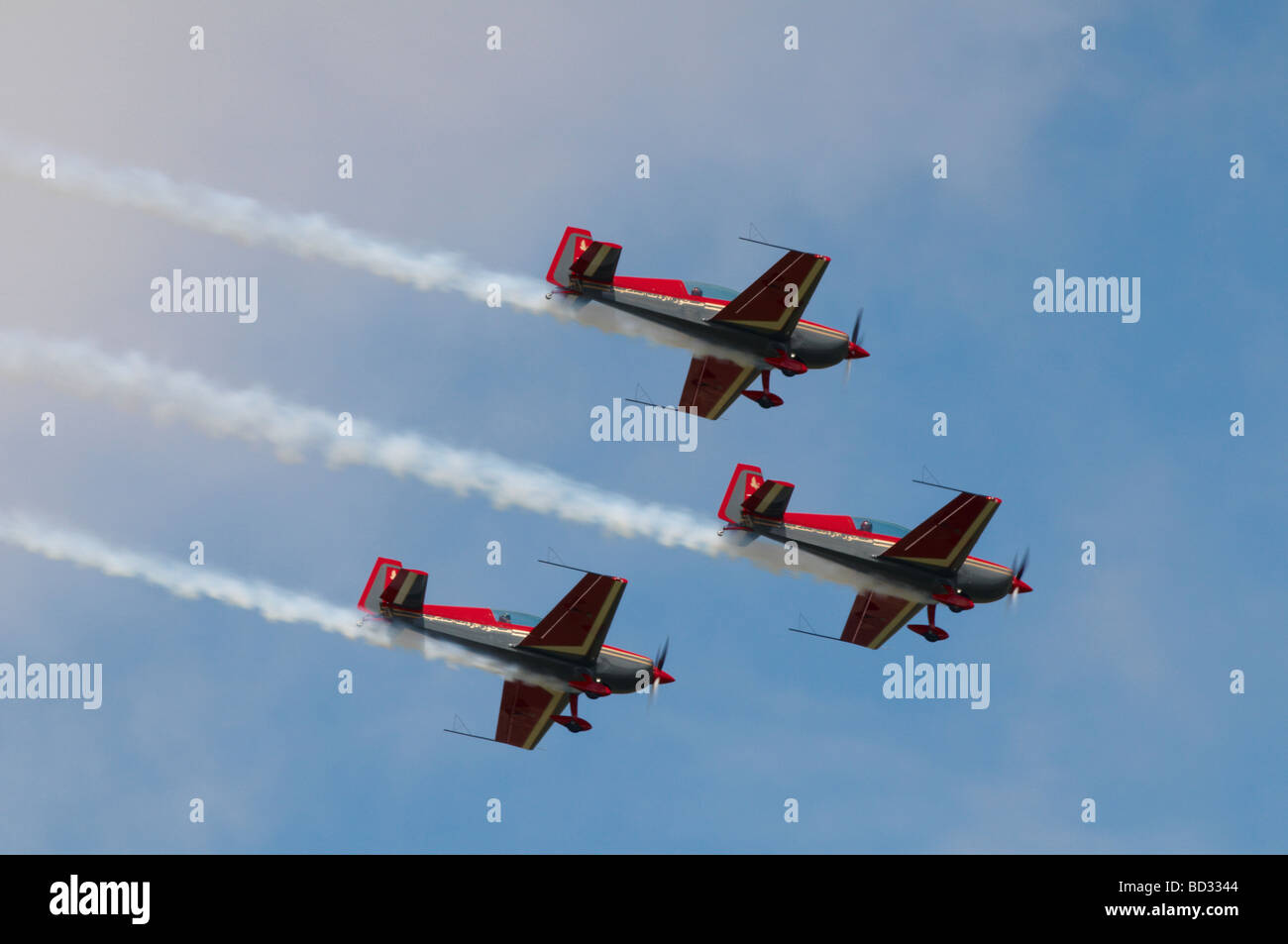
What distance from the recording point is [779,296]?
230 feet

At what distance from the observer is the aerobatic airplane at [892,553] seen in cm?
6981

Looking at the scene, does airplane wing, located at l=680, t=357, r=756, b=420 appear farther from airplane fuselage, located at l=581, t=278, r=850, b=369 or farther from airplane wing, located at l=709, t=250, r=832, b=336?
airplane wing, located at l=709, t=250, r=832, b=336

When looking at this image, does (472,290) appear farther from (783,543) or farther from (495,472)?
(783,543)

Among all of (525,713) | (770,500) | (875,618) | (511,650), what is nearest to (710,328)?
(770,500)

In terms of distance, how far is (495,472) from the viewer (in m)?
69.1

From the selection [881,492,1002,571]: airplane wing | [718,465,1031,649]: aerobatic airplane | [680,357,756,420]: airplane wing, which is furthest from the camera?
[680,357,756,420]: airplane wing

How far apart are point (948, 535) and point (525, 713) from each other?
14590mm

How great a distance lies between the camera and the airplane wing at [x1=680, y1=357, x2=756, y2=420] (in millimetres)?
72875

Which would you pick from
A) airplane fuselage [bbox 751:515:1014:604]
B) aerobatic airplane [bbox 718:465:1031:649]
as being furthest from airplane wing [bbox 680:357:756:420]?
airplane fuselage [bbox 751:515:1014:604]

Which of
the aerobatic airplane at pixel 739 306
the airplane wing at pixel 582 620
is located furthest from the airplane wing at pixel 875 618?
the airplane wing at pixel 582 620

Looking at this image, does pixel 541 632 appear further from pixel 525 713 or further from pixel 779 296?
pixel 779 296

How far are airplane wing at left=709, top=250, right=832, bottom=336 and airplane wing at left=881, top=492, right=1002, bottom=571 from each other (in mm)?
7816
